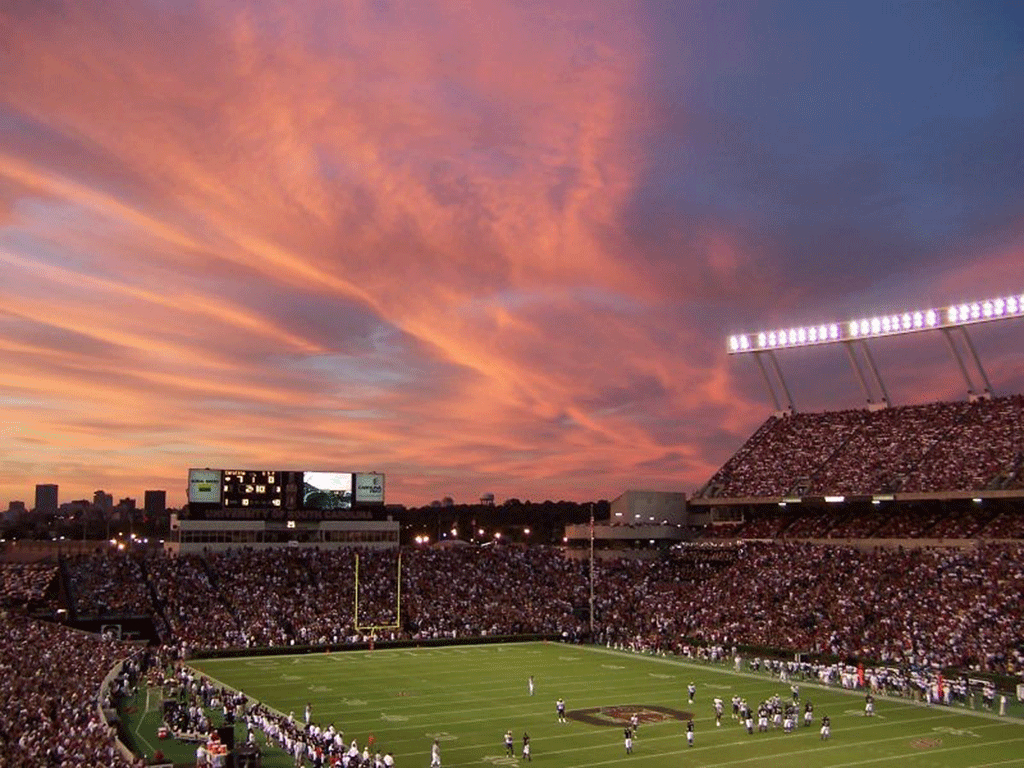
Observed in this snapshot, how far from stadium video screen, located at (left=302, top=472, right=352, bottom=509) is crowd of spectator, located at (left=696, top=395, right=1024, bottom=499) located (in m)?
25.7

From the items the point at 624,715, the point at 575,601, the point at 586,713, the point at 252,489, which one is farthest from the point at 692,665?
the point at 252,489

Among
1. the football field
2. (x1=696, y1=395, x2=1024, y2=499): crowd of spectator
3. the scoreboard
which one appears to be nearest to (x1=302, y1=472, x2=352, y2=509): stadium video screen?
the scoreboard

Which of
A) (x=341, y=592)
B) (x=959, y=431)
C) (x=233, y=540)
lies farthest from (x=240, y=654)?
(x=959, y=431)

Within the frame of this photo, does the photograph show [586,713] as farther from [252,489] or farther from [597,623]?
[252,489]

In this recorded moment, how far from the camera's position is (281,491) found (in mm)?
70750

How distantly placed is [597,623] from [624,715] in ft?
86.8

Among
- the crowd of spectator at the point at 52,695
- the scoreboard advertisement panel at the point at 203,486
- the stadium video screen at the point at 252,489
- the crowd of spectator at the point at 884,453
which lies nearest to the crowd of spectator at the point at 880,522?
the crowd of spectator at the point at 884,453

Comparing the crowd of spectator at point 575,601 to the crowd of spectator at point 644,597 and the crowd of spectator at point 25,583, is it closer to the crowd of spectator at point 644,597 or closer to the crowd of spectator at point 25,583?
the crowd of spectator at point 644,597

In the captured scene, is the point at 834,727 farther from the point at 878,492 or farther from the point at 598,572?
the point at 598,572

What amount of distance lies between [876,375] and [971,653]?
30418 millimetres

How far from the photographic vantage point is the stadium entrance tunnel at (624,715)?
36.3 meters

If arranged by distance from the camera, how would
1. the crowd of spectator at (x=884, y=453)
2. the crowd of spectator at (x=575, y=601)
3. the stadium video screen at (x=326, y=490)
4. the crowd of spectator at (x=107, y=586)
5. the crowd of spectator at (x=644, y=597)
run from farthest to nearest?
the stadium video screen at (x=326, y=490), the crowd of spectator at (x=884, y=453), the crowd of spectator at (x=107, y=586), the crowd of spectator at (x=644, y=597), the crowd of spectator at (x=575, y=601)

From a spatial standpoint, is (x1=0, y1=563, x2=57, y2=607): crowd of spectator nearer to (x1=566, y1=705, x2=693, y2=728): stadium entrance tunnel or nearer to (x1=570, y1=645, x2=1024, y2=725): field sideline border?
(x1=570, y1=645, x2=1024, y2=725): field sideline border

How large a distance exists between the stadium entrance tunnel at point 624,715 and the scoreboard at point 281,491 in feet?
121
